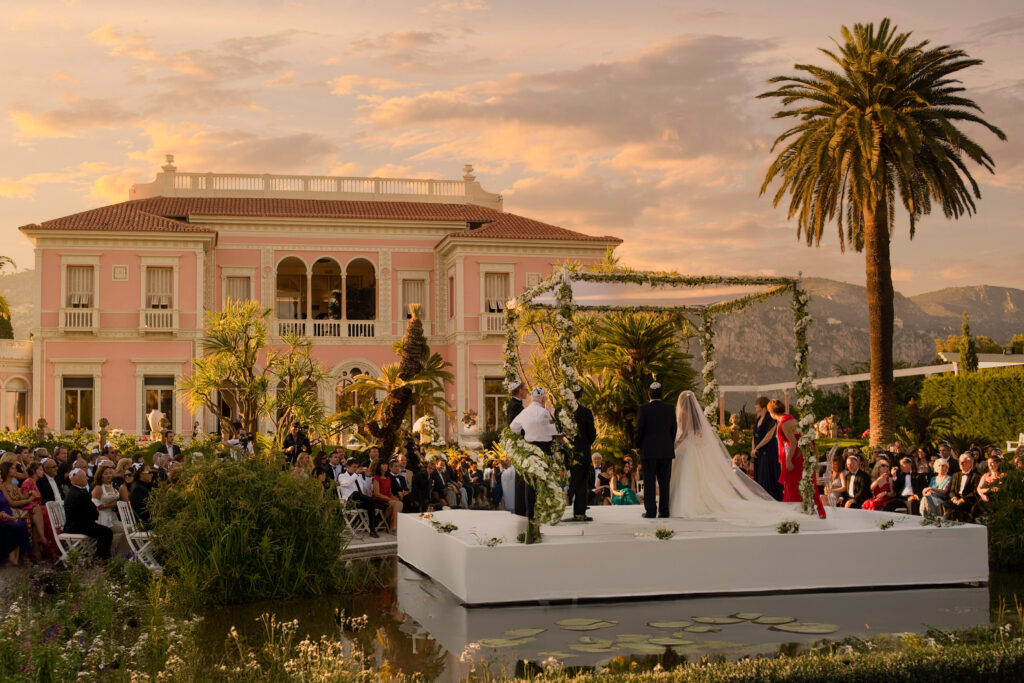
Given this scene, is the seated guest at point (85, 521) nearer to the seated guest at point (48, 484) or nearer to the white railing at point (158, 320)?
the seated guest at point (48, 484)

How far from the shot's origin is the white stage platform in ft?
30.4

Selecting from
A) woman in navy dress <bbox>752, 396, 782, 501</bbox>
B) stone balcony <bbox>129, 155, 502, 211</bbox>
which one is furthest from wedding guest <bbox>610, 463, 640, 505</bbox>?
stone balcony <bbox>129, 155, 502, 211</bbox>

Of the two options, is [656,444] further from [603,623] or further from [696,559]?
[603,623]

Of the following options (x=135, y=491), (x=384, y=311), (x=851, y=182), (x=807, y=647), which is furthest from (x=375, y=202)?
(x=807, y=647)

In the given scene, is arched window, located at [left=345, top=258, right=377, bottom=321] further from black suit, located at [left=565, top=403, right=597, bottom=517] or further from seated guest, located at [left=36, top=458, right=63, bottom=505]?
black suit, located at [left=565, top=403, right=597, bottom=517]

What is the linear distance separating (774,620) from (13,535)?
26.5ft

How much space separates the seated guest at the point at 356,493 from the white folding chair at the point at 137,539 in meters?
3.66

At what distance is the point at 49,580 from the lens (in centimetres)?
960

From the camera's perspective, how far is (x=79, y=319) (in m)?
32.6

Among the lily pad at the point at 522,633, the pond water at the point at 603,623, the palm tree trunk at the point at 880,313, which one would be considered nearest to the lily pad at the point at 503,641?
the pond water at the point at 603,623

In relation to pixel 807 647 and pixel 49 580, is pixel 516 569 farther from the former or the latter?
pixel 49 580

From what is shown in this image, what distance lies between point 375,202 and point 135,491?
27.0 metres

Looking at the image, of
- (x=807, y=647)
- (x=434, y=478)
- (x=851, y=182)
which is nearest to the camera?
(x=807, y=647)

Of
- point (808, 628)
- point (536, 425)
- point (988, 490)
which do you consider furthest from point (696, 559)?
point (988, 490)
